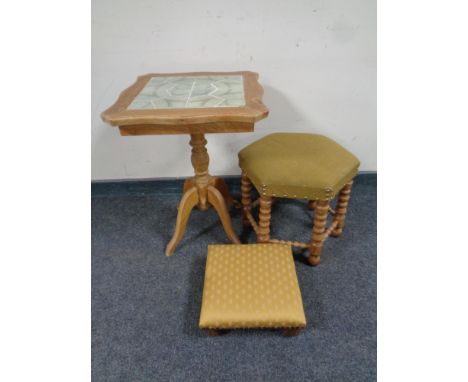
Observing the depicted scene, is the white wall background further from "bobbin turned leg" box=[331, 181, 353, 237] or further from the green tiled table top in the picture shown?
"bobbin turned leg" box=[331, 181, 353, 237]

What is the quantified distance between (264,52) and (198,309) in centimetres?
135

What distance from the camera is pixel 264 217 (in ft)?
4.95

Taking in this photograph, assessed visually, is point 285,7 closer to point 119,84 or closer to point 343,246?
point 119,84

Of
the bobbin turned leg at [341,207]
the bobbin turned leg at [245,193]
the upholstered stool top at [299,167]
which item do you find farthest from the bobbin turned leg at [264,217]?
the bobbin turned leg at [341,207]

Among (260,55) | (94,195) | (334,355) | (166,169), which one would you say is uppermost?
(260,55)

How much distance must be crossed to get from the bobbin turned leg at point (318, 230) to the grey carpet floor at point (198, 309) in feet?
0.24

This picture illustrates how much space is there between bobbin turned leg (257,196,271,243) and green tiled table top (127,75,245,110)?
1.56ft

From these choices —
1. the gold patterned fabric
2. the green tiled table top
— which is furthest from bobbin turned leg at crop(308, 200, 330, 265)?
the green tiled table top

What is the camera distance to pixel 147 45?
5.40 feet

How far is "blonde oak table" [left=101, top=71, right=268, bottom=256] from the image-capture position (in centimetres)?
112

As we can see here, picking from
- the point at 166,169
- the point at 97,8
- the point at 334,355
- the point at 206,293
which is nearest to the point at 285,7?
the point at 97,8

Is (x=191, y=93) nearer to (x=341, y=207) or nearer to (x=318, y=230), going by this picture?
(x=318, y=230)

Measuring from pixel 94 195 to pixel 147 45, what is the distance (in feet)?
3.61

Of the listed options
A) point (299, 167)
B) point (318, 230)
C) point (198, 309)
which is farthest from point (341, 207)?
point (198, 309)
